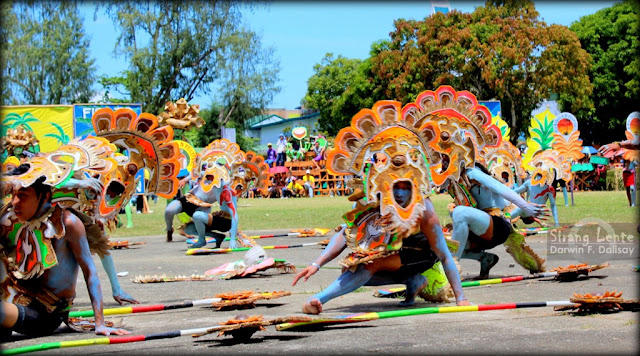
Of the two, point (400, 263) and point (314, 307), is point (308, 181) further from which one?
point (314, 307)

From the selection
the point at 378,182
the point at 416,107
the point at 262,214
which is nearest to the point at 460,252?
the point at 416,107

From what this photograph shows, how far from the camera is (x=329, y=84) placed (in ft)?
211

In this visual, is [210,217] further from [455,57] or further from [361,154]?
[455,57]

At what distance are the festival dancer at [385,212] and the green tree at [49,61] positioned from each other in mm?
33029

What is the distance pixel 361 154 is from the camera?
7.80 m

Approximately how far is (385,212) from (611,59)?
141 ft

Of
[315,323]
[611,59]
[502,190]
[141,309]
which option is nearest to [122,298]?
[141,309]

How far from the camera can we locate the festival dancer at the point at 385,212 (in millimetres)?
7523

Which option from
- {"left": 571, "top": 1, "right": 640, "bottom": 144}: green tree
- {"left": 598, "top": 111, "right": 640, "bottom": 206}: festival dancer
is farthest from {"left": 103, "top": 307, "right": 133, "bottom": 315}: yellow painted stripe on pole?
{"left": 571, "top": 1, "right": 640, "bottom": 144}: green tree

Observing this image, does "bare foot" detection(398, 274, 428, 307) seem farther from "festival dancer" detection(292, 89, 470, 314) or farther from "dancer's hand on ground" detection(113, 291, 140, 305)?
"dancer's hand on ground" detection(113, 291, 140, 305)

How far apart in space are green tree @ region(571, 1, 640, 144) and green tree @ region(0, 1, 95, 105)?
27.2m

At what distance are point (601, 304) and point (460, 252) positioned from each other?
95.6 inches

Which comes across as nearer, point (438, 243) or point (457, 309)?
point (457, 309)

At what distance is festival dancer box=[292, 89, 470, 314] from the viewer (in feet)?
24.7
